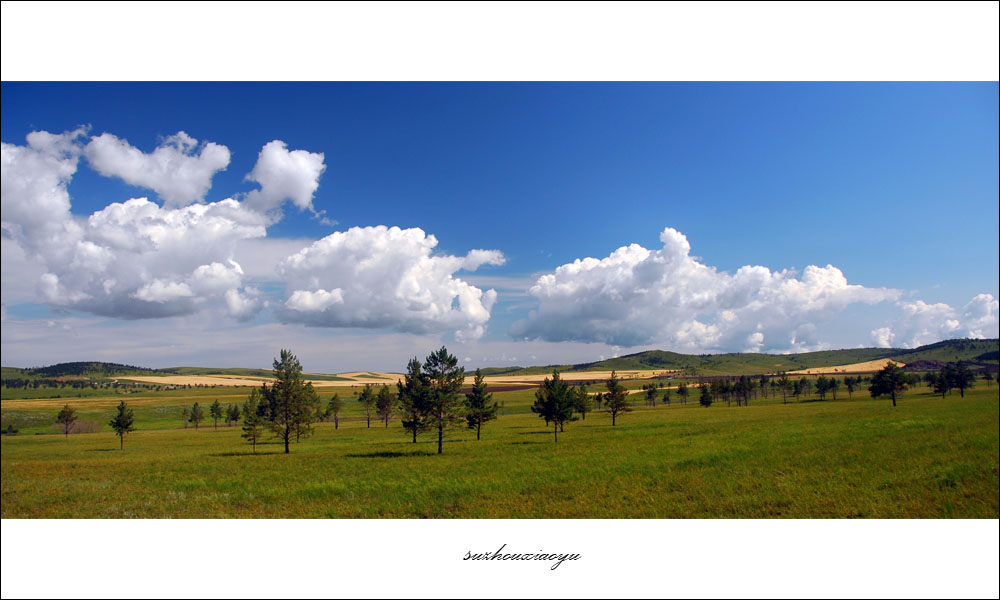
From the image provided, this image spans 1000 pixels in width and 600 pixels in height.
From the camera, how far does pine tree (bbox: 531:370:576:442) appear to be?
56.8 ft

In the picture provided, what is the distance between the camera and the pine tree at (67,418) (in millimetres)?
17156

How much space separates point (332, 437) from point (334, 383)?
830 cm

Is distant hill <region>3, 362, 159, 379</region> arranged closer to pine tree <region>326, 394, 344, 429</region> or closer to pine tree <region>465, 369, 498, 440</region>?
pine tree <region>326, 394, 344, 429</region>

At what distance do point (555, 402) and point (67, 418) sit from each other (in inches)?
935

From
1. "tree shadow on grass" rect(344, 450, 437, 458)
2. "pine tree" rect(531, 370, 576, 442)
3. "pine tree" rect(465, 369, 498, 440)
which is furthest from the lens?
"pine tree" rect(531, 370, 576, 442)

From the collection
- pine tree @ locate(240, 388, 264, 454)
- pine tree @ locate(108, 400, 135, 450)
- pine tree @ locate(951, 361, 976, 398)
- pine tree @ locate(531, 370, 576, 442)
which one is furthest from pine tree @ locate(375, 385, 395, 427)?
pine tree @ locate(951, 361, 976, 398)

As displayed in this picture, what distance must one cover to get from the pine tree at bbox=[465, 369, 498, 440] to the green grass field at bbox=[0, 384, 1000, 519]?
942mm

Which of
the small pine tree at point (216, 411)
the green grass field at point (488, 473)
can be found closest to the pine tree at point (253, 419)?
the green grass field at point (488, 473)

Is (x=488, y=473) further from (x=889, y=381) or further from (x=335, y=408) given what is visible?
(x=889, y=381)

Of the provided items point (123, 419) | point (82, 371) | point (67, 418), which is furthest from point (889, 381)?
point (67, 418)

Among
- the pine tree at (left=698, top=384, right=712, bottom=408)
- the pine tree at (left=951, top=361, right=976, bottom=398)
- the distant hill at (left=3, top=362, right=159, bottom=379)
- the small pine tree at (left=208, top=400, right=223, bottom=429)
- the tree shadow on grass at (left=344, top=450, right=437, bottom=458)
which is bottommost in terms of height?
the pine tree at (left=698, top=384, right=712, bottom=408)

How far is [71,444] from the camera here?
1788 centimetres

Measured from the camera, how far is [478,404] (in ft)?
50.5

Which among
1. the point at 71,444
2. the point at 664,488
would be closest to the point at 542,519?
the point at 664,488
